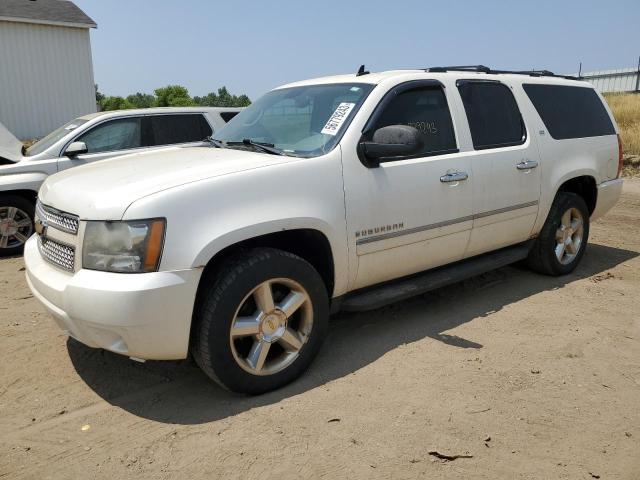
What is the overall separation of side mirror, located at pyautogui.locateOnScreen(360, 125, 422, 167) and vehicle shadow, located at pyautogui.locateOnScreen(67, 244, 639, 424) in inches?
51.7

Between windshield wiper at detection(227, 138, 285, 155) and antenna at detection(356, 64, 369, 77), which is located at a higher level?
antenna at detection(356, 64, 369, 77)

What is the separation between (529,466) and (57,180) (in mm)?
3159

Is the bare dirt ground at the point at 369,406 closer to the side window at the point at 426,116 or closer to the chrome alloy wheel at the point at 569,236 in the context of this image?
the chrome alloy wheel at the point at 569,236

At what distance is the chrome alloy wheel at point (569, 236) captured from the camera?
5.38 m

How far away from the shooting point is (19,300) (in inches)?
196

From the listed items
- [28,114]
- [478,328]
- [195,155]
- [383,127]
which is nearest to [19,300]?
[195,155]

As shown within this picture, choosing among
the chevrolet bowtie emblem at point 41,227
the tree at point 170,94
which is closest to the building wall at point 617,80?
the tree at point 170,94

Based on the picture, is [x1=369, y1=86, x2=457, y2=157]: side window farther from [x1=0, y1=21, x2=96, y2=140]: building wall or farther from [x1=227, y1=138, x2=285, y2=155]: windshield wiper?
[x1=0, y1=21, x2=96, y2=140]: building wall

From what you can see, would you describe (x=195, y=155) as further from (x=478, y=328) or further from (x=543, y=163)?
(x=543, y=163)

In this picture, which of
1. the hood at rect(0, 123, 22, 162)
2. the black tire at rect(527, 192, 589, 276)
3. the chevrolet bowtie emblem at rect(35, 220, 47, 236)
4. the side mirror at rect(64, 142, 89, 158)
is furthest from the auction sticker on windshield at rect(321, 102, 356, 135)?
the hood at rect(0, 123, 22, 162)

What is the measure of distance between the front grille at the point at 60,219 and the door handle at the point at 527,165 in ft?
11.1

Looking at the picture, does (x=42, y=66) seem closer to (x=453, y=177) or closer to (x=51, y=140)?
(x=51, y=140)

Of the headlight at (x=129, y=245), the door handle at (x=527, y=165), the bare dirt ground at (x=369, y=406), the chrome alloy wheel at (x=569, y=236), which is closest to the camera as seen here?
the bare dirt ground at (x=369, y=406)

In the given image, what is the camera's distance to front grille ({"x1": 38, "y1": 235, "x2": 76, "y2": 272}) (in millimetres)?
3070
